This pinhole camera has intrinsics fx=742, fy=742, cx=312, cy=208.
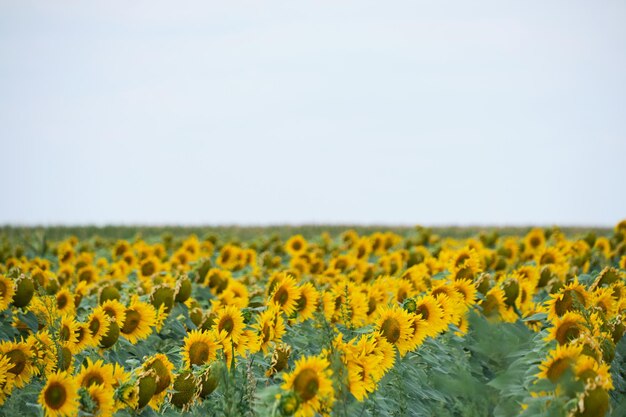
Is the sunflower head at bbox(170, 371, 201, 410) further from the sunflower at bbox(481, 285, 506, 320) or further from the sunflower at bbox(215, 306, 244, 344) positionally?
the sunflower at bbox(481, 285, 506, 320)

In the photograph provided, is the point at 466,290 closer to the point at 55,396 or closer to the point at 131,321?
the point at 131,321

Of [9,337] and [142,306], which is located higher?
[142,306]

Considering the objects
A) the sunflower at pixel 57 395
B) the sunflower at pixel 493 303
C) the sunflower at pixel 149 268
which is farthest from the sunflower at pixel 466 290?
the sunflower at pixel 149 268

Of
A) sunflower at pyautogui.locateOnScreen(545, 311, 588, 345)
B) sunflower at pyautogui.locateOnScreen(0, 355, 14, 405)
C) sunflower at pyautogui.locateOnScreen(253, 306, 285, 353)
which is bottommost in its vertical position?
sunflower at pyautogui.locateOnScreen(0, 355, 14, 405)

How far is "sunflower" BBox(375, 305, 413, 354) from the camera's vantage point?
4.74 meters

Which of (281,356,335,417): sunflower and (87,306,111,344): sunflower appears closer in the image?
(281,356,335,417): sunflower

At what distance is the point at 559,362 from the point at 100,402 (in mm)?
2397

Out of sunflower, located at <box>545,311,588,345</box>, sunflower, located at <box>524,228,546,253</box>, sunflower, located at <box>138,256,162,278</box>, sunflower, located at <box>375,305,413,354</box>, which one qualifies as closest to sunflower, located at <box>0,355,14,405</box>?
sunflower, located at <box>375,305,413,354</box>

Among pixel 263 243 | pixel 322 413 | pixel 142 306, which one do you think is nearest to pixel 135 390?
pixel 322 413

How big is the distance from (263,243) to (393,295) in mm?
7559

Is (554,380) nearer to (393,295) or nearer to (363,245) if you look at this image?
(393,295)

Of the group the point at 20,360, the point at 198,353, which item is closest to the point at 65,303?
the point at 20,360

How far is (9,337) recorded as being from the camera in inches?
249

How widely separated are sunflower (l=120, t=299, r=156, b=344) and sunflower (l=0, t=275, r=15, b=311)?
3.96ft
